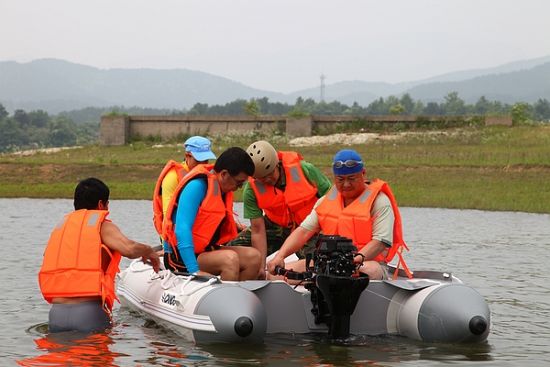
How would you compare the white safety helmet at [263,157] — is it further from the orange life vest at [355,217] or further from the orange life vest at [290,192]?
the orange life vest at [355,217]

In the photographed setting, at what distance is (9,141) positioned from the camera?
116m

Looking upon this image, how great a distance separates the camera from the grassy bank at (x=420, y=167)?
30577mm

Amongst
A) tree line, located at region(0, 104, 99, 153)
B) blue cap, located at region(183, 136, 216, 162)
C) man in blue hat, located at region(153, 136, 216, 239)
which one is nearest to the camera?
man in blue hat, located at region(153, 136, 216, 239)

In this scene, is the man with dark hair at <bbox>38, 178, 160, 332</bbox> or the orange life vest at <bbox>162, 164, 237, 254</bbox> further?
the orange life vest at <bbox>162, 164, 237, 254</bbox>

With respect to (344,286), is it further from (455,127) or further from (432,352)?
(455,127)

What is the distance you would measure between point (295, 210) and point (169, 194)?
142cm

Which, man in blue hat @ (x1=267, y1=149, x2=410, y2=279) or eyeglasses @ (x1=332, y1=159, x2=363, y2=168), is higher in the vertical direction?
eyeglasses @ (x1=332, y1=159, x2=363, y2=168)

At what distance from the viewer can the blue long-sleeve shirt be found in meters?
11.4

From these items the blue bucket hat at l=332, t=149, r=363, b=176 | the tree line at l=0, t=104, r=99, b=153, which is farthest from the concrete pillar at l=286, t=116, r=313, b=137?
the tree line at l=0, t=104, r=99, b=153

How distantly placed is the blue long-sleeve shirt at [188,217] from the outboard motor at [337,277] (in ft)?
4.37

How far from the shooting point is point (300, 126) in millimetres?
47844

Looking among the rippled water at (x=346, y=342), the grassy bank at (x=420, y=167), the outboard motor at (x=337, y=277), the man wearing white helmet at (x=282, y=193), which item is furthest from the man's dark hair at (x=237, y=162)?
the grassy bank at (x=420, y=167)

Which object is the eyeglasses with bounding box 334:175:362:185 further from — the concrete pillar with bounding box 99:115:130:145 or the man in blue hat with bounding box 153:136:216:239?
the concrete pillar with bounding box 99:115:130:145

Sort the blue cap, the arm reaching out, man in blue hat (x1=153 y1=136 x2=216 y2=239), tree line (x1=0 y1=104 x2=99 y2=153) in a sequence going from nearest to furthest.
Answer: the arm reaching out < man in blue hat (x1=153 y1=136 x2=216 y2=239) < the blue cap < tree line (x1=0 y1=104 x2=99 y2=153)
